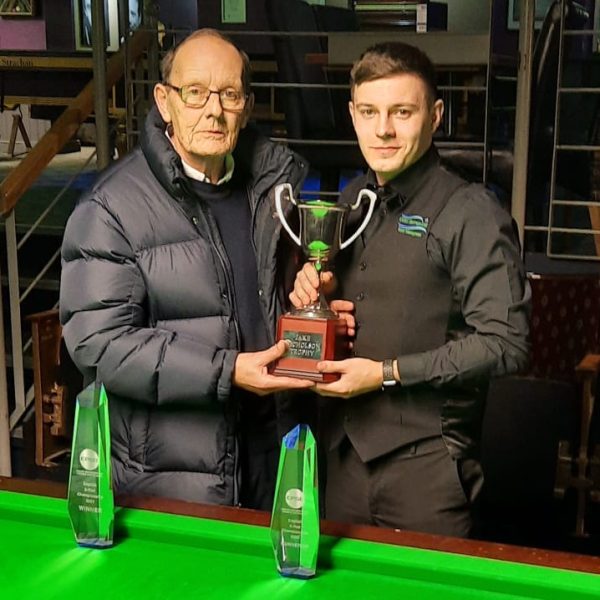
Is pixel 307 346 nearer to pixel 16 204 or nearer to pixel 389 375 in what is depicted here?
pixel 389 375

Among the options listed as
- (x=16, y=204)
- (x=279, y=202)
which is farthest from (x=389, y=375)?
(x=16, y=204)

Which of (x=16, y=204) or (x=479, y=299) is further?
(x=16, y=204)

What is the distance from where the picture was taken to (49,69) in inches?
194

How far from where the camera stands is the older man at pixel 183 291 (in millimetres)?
1553

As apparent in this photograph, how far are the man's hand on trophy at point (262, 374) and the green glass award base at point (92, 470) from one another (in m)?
0.33

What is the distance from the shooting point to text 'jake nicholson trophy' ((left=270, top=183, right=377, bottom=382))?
1.53 meters

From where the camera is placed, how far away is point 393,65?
1.52m

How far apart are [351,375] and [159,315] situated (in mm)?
359

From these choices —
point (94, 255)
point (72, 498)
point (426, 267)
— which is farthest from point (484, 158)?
point (72, 498)

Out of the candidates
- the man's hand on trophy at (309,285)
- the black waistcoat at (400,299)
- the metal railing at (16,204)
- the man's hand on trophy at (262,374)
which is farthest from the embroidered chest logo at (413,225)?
the metal railing at (16,204)

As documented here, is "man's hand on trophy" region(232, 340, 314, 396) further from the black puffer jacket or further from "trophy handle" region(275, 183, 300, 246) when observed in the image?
"trophy handle" region(275, 183, 300, 246)

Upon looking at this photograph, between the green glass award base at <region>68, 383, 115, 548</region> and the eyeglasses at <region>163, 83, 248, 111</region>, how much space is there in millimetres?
585

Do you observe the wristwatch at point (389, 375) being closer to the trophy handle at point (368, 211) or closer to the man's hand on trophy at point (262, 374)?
the man's hand on trophy at point (262, 374)

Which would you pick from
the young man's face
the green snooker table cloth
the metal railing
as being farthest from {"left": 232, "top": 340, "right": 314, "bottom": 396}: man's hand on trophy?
the metal railing
